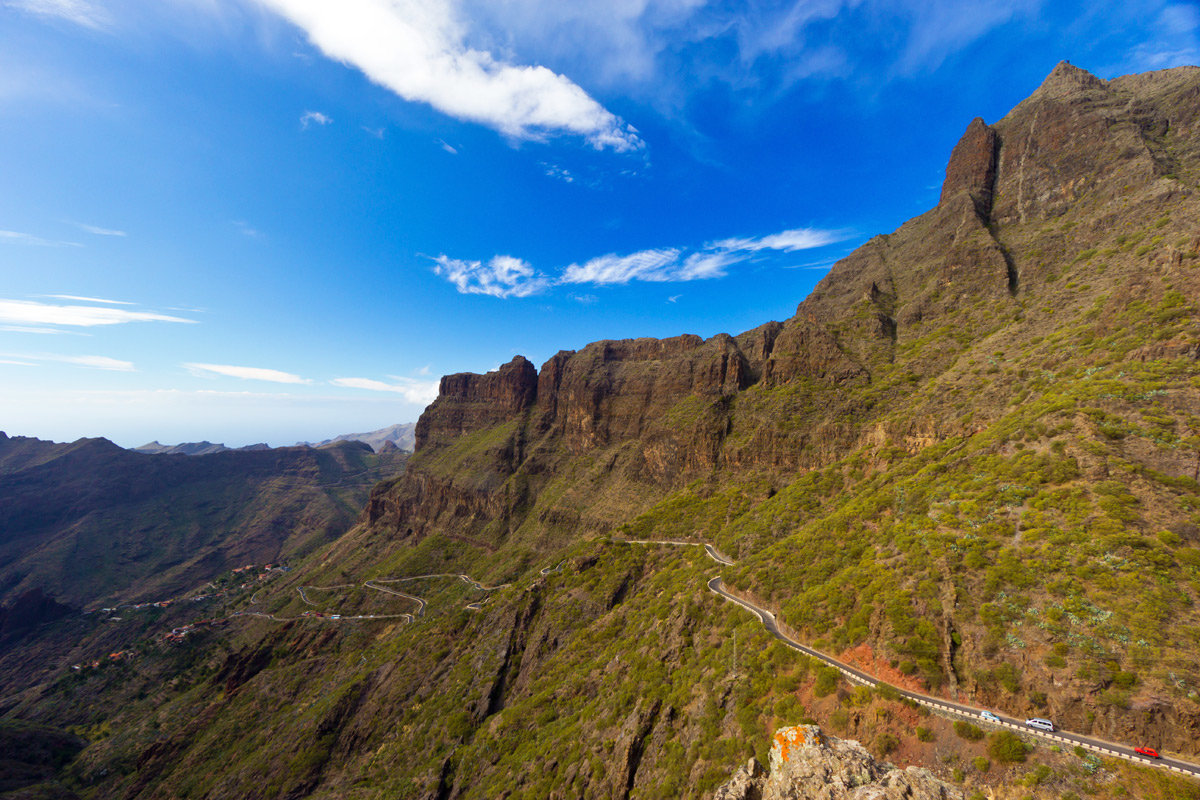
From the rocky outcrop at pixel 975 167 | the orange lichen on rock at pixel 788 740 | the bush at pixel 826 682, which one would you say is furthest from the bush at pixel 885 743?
the rocky outcrop at pixel 975 167

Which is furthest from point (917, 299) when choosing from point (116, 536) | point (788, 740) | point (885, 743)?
point (116, 536)

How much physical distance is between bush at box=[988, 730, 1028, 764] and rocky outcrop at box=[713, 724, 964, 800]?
3.52 m

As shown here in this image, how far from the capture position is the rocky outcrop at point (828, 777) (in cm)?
1545

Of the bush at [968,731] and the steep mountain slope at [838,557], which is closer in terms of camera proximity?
the bush at [968,731]

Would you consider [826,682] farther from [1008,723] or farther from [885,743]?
[1008,723]

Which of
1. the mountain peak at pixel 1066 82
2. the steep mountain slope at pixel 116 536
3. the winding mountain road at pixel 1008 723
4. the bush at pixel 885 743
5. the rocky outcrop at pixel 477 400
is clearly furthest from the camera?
Result: the steep mountain slope at pixel 116 536

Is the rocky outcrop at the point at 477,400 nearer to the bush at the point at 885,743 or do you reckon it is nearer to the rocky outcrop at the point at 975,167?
the rocky outcrop at the point at 975,167

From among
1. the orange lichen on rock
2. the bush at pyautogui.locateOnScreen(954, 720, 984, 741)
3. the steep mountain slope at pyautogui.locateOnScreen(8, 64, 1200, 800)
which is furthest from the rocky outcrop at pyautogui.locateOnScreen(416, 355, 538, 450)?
the bush at pyautogui.locateOnScreen(954, 720, 984, 741)

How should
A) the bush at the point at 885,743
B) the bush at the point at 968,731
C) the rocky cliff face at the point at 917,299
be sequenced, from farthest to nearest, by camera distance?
the rocky cliff face at the point at 917,299 < the bush at the point at 885,743 < the bush at the point at 968,731

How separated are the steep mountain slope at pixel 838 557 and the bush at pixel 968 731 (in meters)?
0.14

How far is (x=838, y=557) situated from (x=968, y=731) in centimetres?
1829

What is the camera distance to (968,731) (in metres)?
20.2

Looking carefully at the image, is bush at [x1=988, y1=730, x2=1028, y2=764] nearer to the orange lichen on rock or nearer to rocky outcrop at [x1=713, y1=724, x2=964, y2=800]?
rocky outcrop at [x1=713, y1=724, x2=964, y2=800]

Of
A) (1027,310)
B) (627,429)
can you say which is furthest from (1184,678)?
(627,429)
